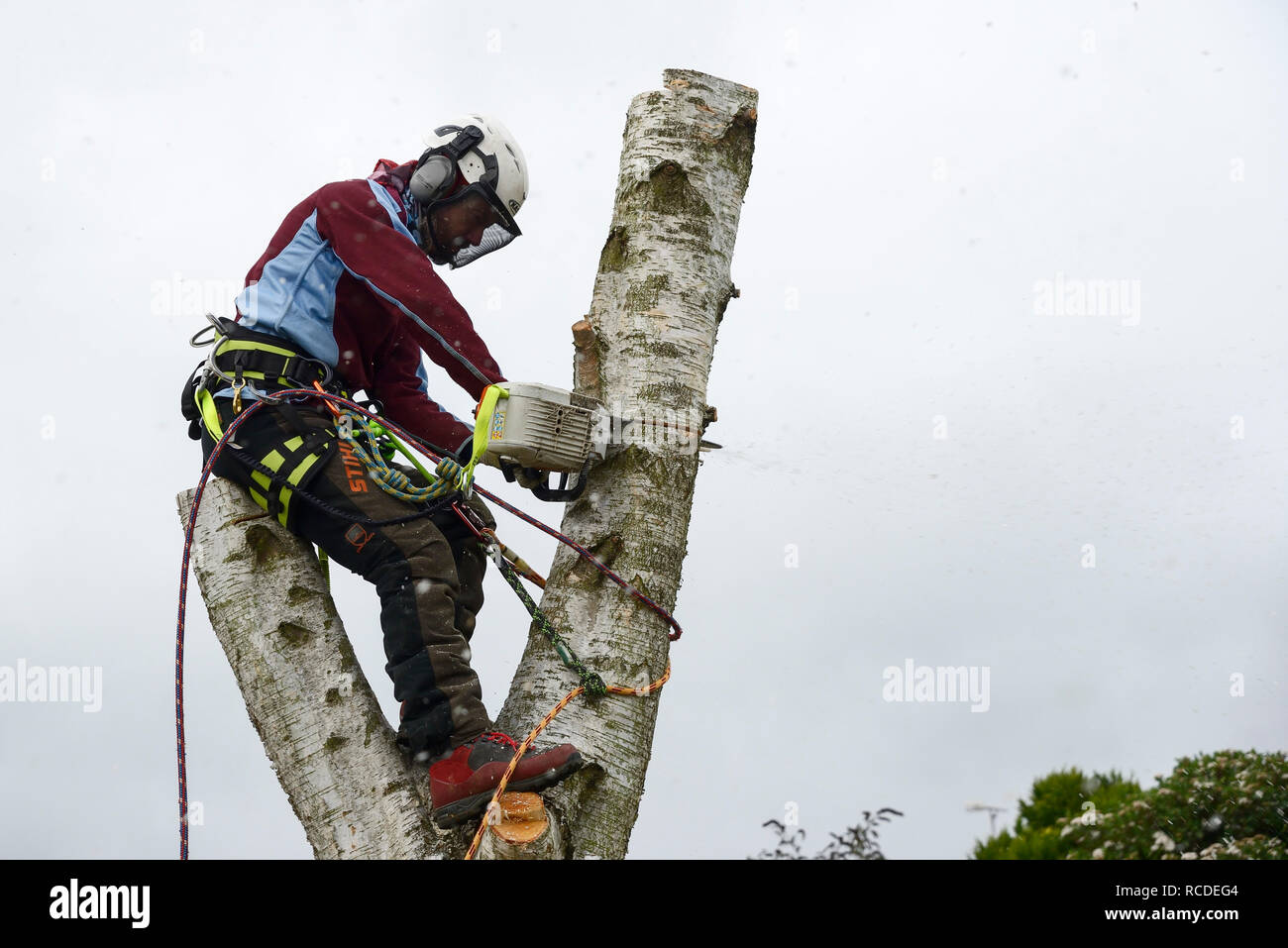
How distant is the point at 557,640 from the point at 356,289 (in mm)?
1381

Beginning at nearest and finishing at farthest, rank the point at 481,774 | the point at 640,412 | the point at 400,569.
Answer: the point at 481,774, the point at 400,569, the point at 640,412

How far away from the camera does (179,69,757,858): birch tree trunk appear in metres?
3.12

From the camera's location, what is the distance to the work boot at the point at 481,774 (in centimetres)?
291

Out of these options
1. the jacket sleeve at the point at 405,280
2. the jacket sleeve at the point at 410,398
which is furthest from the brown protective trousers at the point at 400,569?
the jacket sleeve at the point at 410,398

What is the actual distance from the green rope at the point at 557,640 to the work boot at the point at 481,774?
288 mm

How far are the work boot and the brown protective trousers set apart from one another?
83mm

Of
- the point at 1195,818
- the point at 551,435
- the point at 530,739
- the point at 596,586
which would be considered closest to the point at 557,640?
the point at 596,586

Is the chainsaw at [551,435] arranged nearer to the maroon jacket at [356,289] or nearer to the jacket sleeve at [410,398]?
the maroon jacket at [356,289]

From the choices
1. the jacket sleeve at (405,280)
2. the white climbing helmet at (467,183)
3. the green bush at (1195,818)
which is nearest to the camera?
the jacket sleeve at (405,280)

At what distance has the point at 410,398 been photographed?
4113mm

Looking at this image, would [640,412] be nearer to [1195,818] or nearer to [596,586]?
[596,586]

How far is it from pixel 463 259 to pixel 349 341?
2.25ft

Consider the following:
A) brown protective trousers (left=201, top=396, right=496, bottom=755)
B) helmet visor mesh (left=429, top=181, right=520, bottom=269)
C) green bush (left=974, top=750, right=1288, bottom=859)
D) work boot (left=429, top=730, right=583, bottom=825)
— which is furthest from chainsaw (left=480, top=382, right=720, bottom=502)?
green bush (left=974, top=750, right=1288, bottom=859)
